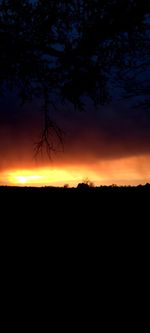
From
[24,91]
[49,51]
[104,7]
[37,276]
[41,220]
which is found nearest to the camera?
[37,276]

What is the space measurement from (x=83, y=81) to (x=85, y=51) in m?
0.78

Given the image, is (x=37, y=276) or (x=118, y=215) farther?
(x=118, y=215)

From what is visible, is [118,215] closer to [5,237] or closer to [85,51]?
[5,237]

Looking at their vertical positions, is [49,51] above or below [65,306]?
above

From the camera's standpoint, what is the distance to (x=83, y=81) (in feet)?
30.6

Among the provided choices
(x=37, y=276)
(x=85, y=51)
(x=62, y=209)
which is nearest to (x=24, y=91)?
(x=85, y=51)

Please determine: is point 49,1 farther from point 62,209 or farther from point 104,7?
point 62,209

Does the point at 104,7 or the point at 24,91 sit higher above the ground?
the point at 104,7

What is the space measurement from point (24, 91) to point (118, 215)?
595 centimetres

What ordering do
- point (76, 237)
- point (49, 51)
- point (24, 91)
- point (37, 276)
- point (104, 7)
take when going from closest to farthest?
point (37, 276)
point (76, 237)
point (104, 7)
point (49, 51)
point (24, 91)

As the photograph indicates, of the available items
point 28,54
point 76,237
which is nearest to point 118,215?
point 76,237

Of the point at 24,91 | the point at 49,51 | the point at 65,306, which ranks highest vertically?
the point at 49,51

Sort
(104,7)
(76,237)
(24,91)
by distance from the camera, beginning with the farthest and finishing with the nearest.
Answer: (24,91) < (104,7) < (76,237)

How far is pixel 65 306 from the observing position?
11.4ft
